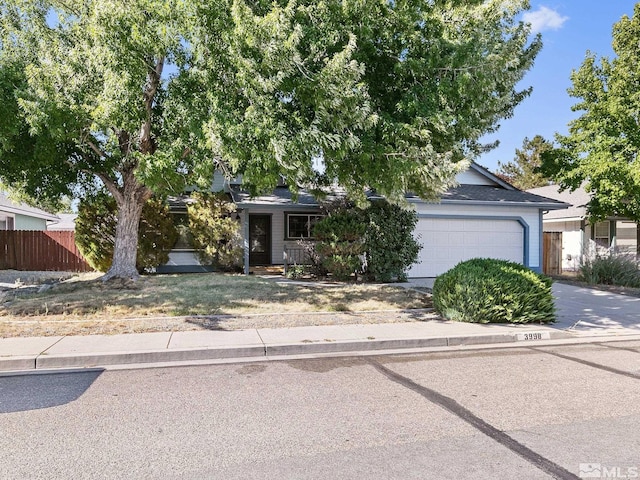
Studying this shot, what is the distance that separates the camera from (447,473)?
320cm

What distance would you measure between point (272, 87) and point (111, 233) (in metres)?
10.2

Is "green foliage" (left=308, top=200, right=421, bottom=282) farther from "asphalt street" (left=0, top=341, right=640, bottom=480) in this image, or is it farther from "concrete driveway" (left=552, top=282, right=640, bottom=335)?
"asphalt street" (left=0, top=341, right=640, bottom=480)

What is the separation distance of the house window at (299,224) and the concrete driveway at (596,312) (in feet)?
30.5

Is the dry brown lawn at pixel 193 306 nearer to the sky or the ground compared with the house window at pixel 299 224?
nearer to the ground

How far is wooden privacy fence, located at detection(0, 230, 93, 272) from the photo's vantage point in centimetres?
1803

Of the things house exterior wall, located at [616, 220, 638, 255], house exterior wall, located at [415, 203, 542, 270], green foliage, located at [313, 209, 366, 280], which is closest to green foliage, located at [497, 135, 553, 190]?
house exterior wall, located at [616, 220, 638, 255]

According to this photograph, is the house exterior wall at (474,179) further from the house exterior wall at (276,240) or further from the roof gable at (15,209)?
the roof gable at (15,209)

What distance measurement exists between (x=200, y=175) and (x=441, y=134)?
16.1 feet

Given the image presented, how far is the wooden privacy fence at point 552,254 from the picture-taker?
18922mm

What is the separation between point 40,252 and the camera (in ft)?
59.8

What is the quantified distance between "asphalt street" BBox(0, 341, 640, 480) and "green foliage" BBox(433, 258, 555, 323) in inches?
87.4

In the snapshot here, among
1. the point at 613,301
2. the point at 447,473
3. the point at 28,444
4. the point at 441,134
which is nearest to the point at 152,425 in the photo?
the point at 28,444

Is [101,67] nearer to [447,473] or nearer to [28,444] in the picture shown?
[28,444]

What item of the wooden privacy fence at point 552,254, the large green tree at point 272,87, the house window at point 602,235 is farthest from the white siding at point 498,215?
the house window at point 602,235
